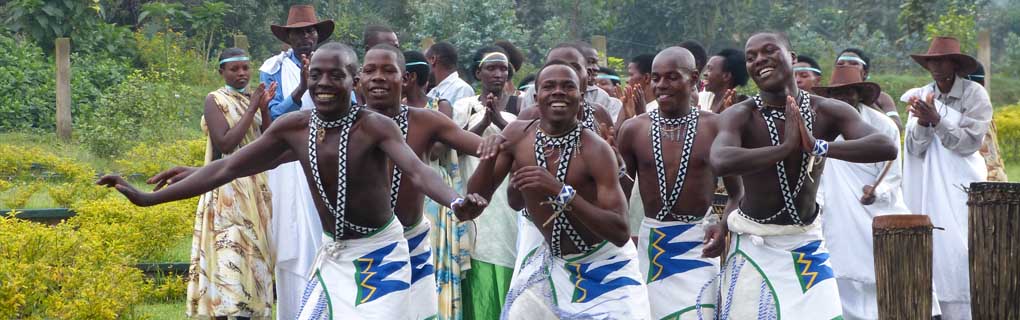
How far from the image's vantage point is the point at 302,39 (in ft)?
32.2

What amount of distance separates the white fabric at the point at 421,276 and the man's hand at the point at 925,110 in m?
4.26

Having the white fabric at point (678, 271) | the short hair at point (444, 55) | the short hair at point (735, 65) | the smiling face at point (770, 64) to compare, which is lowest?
the white fabric at point (678, 271)

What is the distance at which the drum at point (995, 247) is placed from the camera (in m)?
6.88

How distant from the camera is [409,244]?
7.34 m

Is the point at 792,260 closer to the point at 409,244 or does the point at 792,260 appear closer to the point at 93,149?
the point at 409,244

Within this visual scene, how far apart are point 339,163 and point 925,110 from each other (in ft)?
17.0

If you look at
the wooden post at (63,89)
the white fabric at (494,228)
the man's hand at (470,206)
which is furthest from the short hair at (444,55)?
the wooden post at (63,89)

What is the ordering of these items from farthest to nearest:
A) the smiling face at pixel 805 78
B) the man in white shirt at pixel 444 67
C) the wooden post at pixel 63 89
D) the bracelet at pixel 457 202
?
the wooden post at pixel 63 89 → the man in white shirt at pixel 444 67 → the smiling face at pixel 805 78 → the bracelet at pixel 457 202

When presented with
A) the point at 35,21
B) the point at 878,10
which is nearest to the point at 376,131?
the point at 35,21

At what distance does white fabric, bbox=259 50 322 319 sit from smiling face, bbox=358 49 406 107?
6.39 ft

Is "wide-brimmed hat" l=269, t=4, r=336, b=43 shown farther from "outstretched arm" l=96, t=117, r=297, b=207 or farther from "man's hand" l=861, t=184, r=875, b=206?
"man's hand" l=861, t=184, r=875, b=206

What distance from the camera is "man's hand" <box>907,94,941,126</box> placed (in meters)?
10.2

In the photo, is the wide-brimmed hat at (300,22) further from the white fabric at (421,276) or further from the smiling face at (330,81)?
the smiling face at (330,81)

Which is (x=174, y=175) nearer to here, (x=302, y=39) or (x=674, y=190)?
(x=674, y=190)
